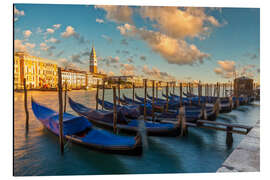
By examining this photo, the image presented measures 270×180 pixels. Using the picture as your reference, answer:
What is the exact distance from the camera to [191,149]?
3742mm

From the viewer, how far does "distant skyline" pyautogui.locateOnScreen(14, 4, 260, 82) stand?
2.83 m

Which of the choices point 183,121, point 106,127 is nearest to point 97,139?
point 106,127

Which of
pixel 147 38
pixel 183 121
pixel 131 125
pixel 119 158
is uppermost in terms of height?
pixel 147 38

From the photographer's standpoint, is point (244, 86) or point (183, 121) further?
point (244, 86)

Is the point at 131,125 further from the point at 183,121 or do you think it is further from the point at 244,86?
the point at 244,86

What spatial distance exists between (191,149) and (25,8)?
405cm

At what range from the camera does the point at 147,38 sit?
3.62 metres

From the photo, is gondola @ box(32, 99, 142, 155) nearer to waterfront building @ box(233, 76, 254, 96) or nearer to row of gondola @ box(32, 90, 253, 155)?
row of gondola @ box(32, 90, 253, 155)

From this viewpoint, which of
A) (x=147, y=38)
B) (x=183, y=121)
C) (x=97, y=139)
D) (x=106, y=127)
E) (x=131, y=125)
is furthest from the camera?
(x=106, y=127)

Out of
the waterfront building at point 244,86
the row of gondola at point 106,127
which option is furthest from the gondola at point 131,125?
the waterfront building at point 244,86

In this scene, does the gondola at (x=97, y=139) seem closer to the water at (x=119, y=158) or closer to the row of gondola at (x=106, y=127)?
the row of gondola at (x=106, y=127)

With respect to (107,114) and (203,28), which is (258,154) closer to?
(203,28)

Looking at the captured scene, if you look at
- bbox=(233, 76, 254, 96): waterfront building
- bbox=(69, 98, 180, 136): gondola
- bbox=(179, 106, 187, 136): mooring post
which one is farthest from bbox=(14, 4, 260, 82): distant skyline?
bbox=(233, 76, 254, 96): waterfront building

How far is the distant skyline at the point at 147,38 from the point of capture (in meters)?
2.83
